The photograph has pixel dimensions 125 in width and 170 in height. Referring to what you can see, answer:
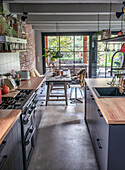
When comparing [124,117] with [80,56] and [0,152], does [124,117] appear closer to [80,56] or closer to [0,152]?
[0,152]

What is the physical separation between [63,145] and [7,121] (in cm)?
166

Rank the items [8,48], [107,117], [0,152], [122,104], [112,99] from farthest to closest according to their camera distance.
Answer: [8,48] < [112,99] < [122,104] < [107,117] < [0,152]

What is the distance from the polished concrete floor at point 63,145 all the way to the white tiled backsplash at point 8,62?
146 cm

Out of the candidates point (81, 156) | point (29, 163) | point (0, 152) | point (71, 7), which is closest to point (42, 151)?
point (29, 163)

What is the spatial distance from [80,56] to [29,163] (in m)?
6.94

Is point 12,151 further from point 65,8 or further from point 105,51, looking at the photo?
point 105,51

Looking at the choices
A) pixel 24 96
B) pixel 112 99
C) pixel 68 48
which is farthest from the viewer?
pixel 68 48

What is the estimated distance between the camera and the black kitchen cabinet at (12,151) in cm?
166

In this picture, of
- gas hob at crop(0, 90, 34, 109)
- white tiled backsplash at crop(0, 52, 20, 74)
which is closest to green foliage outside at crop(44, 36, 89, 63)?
white tiled backsplash at crop(0, 52, 20, 74)

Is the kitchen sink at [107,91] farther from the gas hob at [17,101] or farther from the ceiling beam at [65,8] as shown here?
the ceiling beam at [65,8]

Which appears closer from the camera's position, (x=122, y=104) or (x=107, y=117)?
(x=107, y=117)

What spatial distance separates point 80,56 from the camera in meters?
9.12

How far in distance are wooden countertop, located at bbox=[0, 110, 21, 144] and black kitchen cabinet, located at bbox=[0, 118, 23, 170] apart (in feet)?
0.28

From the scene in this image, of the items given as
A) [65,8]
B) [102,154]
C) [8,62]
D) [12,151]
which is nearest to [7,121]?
[12,151]
